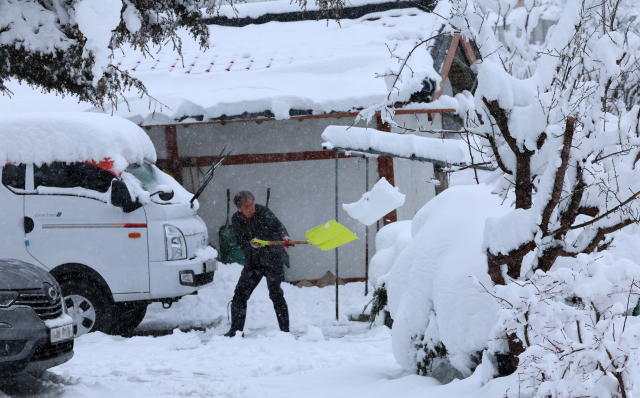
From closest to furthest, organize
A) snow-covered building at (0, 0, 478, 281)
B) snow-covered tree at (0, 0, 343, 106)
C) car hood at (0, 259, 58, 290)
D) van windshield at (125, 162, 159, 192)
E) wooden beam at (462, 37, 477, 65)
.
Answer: snow-covered tree at (0, 0, 343, 106), car hood at (0, 259, 58, 290), van windshield at (125, 162, 159, 192), snow-covered building at (0, 0, 478, 281), wooden beam at (462, 37, 477, 65)

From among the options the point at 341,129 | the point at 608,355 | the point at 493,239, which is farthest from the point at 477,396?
the point at 341,129

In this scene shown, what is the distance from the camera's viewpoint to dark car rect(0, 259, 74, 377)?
14.4 ft

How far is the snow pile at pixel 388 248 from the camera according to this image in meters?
7.13

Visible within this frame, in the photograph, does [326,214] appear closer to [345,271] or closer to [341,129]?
[345,271]

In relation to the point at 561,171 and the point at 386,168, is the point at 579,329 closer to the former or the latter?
the point at 561,171

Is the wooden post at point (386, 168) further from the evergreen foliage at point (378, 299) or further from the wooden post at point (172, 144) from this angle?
the evergreen foliage at point (378, 299)

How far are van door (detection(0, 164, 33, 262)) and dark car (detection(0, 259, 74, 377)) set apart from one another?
2.70 m

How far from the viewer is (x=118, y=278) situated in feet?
24.4

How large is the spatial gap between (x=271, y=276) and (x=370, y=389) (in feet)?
10.7

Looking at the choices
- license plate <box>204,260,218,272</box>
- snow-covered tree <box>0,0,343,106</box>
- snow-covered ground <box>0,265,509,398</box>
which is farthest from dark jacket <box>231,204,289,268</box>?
snow-covered tree <box>0,0,343,106</box>

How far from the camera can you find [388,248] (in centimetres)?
750

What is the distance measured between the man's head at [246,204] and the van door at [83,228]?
4.00 ft

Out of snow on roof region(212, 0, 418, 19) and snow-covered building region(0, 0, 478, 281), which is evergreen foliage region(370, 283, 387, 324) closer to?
snow-covered building region(0, 0, 478, 281)

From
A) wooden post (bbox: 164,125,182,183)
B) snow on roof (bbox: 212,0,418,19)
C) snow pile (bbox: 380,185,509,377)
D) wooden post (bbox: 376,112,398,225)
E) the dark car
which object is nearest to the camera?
snow pile (bbox: 380,185,509,377)
